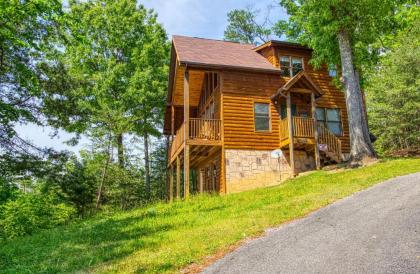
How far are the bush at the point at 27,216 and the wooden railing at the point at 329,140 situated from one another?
1387cm

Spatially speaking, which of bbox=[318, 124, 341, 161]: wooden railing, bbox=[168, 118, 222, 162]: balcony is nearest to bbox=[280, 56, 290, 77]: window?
bbox=[318, 124, 341, 161]: wooden railing

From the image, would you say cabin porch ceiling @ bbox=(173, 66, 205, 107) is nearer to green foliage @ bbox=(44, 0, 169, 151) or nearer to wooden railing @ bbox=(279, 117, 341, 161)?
green foliage @ bbox=(44, 0, 169, 151)

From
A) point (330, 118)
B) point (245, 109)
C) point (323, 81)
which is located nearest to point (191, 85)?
point (245, 109)

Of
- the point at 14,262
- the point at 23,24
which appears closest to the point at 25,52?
the point at 23,24

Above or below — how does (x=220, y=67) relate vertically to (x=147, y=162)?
above

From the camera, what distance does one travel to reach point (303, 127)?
1912 cm

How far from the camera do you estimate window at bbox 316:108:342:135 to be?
21344 millimetres

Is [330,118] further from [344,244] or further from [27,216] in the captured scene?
[27,216]

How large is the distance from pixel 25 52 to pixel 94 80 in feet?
36.9

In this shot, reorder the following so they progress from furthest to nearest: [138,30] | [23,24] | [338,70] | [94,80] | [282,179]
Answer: [138,30], [94,80], [338,70], [282,179], [23,24]

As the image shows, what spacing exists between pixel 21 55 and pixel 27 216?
752 cm

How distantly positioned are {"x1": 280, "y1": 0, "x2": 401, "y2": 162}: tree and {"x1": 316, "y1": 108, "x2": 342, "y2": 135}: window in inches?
77.7

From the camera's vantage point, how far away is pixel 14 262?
29.5 ft

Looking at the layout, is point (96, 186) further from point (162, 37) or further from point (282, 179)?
point (162, 37)
